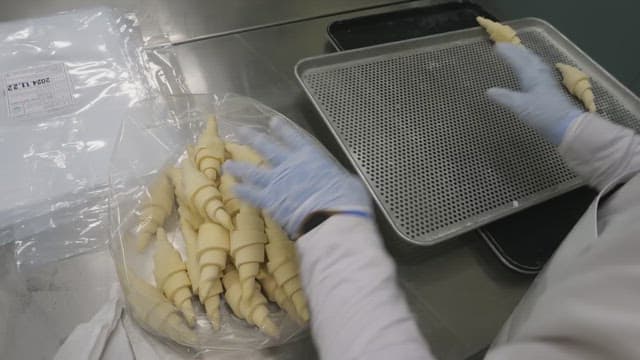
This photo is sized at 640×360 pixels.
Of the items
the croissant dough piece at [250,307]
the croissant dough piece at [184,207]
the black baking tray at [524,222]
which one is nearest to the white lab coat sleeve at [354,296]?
the croissant dough piece at [250,307]

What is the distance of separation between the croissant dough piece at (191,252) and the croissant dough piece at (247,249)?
0.06 metres

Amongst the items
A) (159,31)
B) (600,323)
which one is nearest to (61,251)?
(159,31)

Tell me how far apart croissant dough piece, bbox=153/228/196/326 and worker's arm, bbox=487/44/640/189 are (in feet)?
2.15

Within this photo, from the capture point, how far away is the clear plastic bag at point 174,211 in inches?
24.5

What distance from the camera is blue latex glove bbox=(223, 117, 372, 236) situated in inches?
22.7

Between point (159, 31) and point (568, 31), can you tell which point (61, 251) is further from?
point (568, 31)

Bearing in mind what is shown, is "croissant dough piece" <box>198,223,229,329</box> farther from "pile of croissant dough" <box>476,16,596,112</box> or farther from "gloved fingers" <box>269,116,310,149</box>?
"pile of croissant dough" <box>476,16,596,112</box>

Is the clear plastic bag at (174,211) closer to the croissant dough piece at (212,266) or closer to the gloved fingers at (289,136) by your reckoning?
the croissant dough piece at (212,266)

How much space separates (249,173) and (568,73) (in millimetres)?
781

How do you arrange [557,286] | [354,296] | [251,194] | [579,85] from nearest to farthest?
[557,286] → [354,296] → [251,194] → [579,85]

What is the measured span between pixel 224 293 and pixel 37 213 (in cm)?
36

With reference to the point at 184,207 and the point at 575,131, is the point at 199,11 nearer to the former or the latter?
the point at 184,207

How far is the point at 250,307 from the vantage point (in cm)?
62

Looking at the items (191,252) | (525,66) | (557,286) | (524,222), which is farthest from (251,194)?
(525,66)
